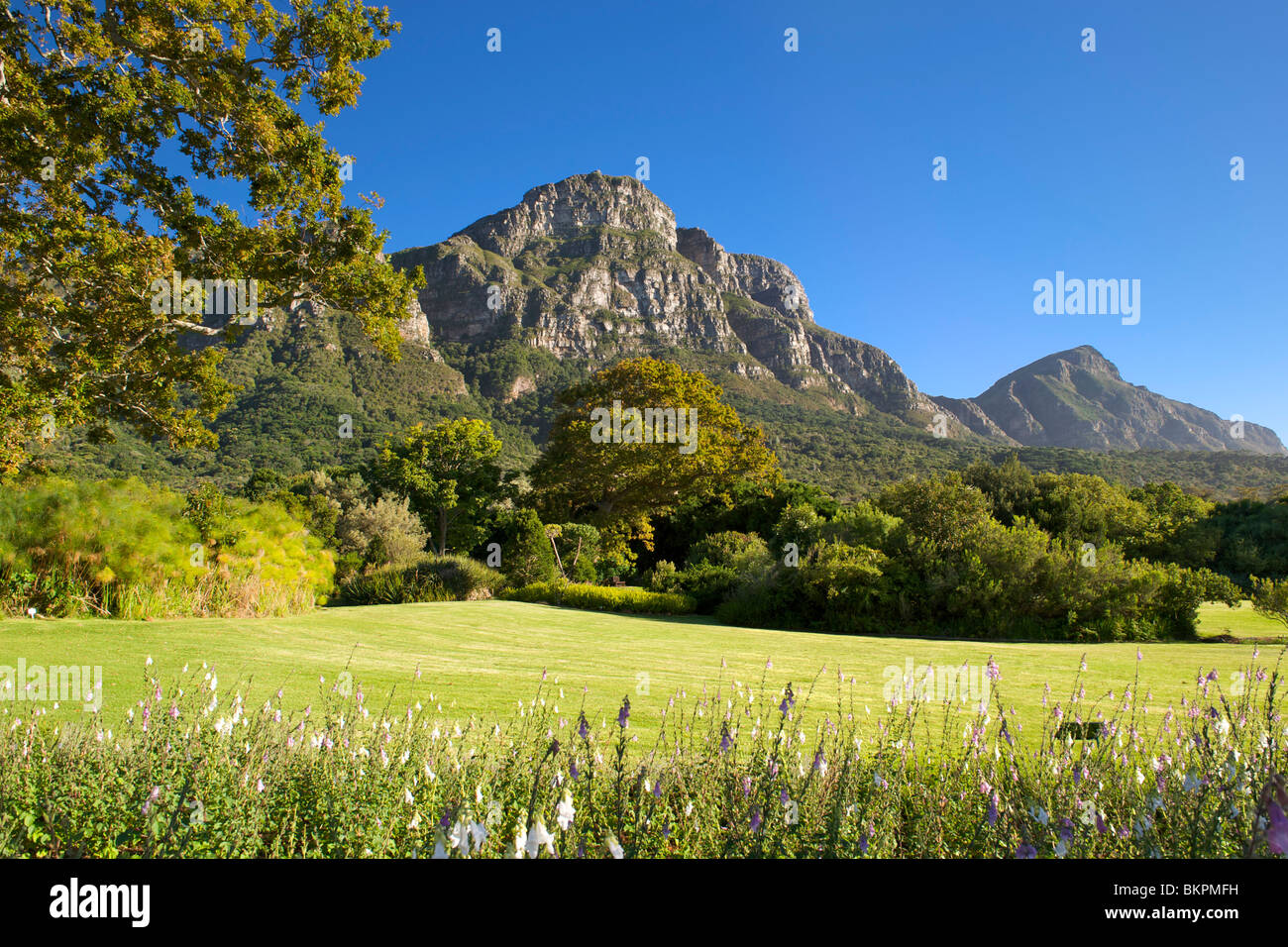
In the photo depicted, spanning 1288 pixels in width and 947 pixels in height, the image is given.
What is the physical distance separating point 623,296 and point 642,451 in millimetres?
94510

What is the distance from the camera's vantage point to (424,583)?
654 inches

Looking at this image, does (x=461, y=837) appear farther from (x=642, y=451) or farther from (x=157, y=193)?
(x=642, y=451)

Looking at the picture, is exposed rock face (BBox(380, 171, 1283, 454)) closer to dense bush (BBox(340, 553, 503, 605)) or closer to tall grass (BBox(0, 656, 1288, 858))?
dense bush (BBox(340, 553, 503, 605))

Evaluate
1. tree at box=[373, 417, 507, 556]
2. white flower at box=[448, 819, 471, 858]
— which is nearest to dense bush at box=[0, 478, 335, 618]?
white flower at box=[448, 819, 471, 858]

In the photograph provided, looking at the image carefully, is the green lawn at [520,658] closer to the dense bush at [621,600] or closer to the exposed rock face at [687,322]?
the dense bush at [621,600]

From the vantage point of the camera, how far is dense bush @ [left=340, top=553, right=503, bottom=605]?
1630cm

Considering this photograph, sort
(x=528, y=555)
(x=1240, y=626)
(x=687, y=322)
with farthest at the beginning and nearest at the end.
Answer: (x=687, y=322) → (x=528, y=555) → (x=1240, y=626)

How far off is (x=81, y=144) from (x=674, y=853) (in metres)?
9.88

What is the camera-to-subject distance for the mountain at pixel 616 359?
2094 inches
